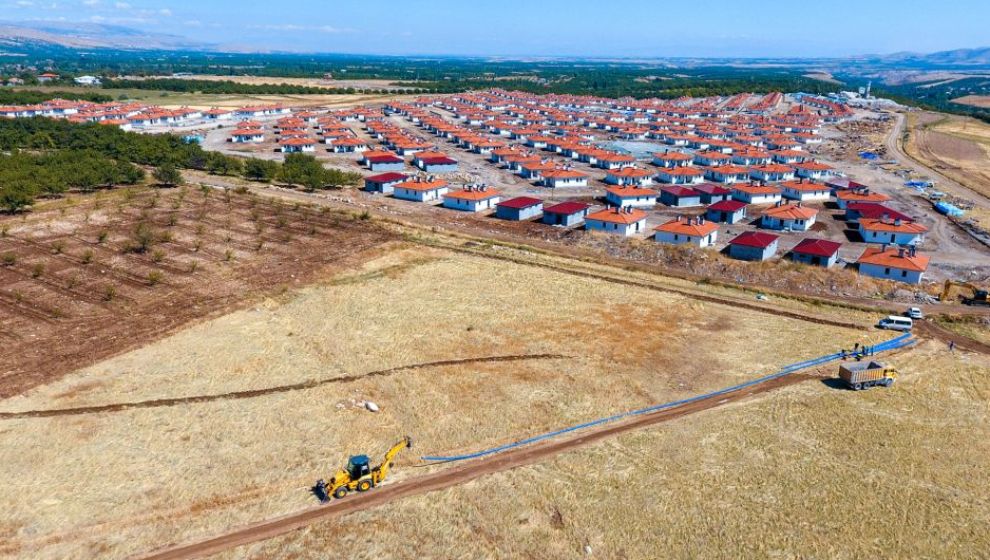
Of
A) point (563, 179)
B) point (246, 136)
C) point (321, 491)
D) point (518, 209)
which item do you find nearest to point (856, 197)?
point (563, 179)

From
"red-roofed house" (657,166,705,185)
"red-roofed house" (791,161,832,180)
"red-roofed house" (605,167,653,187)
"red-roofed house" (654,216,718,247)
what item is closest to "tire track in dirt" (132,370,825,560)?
"red-roofed house" (654,216,718,247)

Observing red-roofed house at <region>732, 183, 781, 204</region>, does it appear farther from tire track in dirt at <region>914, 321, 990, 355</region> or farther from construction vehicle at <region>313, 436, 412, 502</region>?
construction vehicle at <region>313, 436, 412, 502</region>

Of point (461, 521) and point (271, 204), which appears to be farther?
point (271, 204)

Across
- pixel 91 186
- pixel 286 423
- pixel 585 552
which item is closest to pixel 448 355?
pixel 286 423

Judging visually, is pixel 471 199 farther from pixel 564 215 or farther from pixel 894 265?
pixel 894 265

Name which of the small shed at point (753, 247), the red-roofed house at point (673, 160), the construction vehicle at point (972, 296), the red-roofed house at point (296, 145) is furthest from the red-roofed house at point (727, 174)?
the red-roofed house at point (296, 145)

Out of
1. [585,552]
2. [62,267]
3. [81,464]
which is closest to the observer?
[585,552]

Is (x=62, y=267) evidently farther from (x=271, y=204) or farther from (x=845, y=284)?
(x=845, y=284)
